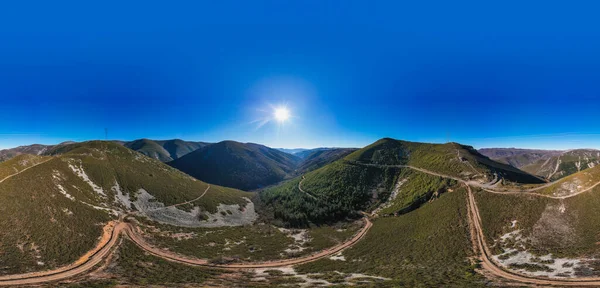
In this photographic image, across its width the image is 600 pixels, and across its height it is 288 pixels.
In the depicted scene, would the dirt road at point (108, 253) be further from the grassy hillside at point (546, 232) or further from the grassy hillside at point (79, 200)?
the grassy hillside at point (546, 232)

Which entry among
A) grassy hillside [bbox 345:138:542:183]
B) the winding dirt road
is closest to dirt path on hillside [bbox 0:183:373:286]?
the winding dirt road

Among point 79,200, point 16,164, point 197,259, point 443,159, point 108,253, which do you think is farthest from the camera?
point 443,159

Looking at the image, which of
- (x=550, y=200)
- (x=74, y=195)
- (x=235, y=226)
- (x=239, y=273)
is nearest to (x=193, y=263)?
(x=239, y=273)

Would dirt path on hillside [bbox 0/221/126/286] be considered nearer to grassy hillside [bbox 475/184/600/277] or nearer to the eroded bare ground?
the eroded bare ground

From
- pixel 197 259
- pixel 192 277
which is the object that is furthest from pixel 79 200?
pixel 192 277

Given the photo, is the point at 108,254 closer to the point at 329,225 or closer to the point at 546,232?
the point at 329,225

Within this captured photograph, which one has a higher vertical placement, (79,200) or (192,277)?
(79,200)

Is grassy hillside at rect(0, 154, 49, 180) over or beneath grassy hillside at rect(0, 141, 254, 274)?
over

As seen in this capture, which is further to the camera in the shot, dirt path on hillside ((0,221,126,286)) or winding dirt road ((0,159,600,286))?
dirt path on hillside ((0,221,126,286))
